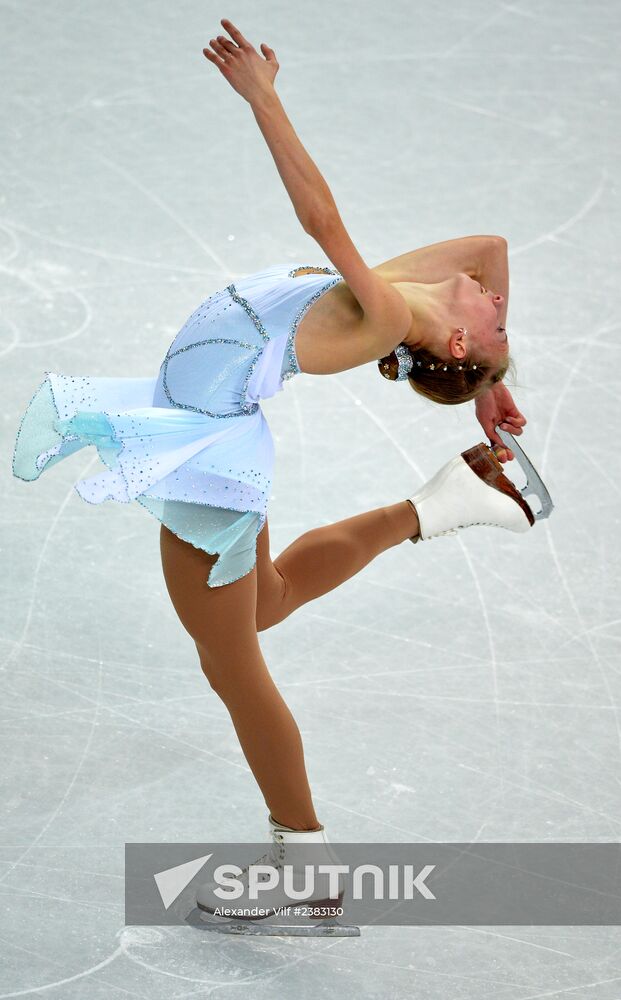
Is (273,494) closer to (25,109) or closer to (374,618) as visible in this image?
(374,618)

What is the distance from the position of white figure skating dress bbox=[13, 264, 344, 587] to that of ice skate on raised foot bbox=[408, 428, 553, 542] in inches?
23.4

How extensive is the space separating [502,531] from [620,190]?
77.7 inches

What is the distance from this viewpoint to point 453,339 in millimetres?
2744

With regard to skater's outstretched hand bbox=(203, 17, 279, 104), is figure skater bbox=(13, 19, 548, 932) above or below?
below

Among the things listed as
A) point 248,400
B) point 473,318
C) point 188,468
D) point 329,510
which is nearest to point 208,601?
point 188,468

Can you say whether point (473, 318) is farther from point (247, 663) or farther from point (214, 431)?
point (247, 663)

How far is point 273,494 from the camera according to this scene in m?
4.01

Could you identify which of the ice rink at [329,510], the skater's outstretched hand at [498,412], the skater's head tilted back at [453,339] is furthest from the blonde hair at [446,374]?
the ice rink at [329,510]

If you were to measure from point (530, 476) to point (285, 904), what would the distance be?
1.09 metres

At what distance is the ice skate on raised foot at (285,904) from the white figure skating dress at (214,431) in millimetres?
563

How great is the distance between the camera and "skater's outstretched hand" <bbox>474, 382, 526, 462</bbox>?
3100 millimetres

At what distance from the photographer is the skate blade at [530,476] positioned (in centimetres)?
317

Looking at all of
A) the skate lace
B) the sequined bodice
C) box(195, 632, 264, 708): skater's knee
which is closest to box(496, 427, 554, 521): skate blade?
the sequined bodice

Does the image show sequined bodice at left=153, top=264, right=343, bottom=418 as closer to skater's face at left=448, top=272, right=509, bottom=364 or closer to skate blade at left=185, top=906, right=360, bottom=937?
skater's face at left=448, top=272, right=509, bottom=364
